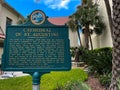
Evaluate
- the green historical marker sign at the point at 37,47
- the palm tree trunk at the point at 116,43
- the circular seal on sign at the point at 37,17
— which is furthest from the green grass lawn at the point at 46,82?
the circular seal on sign at the point at 37,17

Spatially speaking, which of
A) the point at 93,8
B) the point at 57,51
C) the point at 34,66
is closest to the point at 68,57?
the point at 57,51

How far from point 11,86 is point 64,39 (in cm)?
549

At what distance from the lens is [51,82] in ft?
39.1

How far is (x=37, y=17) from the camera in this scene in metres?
7.25

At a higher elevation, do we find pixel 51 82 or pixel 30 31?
pixel 30 31

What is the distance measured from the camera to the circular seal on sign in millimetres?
7203

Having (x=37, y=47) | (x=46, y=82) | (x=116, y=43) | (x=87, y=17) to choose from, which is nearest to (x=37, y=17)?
(x=37, y=47)

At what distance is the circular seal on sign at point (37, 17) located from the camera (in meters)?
7.20

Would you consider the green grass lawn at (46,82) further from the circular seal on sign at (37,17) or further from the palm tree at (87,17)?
the palm tree at (87,17)

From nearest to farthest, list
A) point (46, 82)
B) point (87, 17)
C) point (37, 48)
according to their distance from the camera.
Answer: point (37, 48) → point (46, 82) → point (87, 17)

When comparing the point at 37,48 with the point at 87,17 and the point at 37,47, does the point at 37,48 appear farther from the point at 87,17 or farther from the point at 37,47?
the point at 87,17

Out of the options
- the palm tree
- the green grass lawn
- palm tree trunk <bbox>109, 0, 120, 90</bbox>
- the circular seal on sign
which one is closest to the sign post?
the circular seal on sign

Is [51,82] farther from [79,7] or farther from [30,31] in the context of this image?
[79,7]

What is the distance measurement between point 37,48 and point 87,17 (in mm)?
23927
